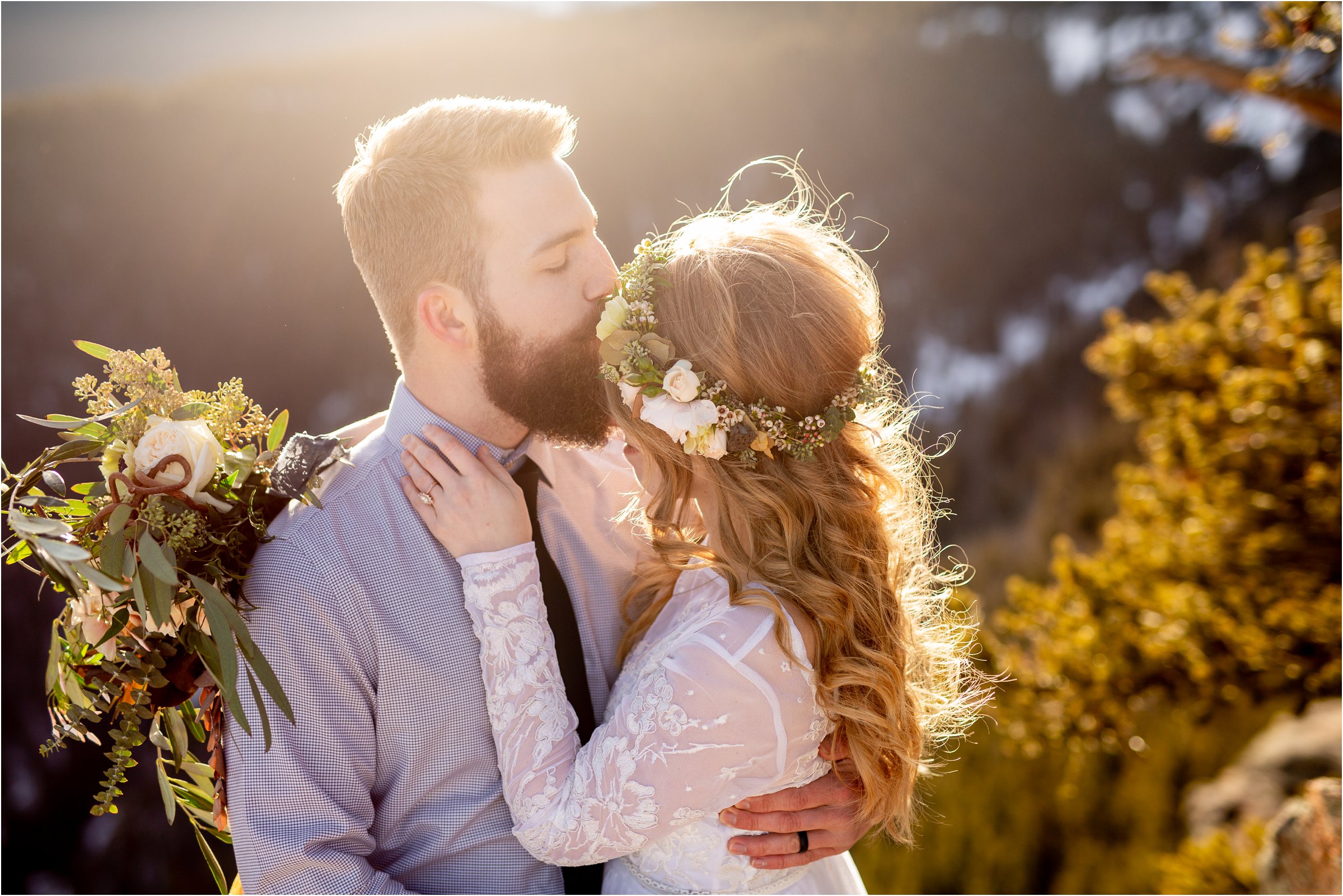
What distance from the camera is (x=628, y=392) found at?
73.4 inches

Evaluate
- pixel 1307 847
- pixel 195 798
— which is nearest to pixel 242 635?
pixel 195 798

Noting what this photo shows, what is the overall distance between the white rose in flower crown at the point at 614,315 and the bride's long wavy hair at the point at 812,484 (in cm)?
8

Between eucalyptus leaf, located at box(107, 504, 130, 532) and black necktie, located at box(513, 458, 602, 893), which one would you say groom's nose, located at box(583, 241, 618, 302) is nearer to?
black necktie, located at box(513, 458, 602, 893)

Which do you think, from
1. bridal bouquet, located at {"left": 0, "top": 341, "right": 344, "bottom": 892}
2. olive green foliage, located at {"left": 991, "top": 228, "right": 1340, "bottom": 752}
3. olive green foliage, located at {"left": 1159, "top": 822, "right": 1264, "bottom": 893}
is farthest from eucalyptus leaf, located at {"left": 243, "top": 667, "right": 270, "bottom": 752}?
olive green foliage, located at {"left": 1159, "top": 822, "right": 1264, "bottom": 893}

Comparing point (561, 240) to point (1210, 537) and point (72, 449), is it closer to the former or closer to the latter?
point (72, 449)

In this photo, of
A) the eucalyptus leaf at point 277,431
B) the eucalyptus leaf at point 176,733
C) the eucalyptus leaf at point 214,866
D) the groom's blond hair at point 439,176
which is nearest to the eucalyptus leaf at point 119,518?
the eucalyptus leaf at point 277,431

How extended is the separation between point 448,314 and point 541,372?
0.90 feet

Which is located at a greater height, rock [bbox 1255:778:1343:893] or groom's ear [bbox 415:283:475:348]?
groom's ear [bbox 415:283:475:348]

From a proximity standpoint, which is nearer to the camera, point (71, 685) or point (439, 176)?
point (71, 685)

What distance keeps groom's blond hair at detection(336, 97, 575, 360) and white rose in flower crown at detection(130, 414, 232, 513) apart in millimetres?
592

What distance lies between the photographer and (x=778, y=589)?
179 cm

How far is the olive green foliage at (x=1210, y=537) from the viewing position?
10.8ft

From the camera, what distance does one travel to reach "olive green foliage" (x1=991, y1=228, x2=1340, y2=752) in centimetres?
328

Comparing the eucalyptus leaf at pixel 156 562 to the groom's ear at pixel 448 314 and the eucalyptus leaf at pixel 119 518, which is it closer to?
the eucalyptus leaf at pixel 119 518
